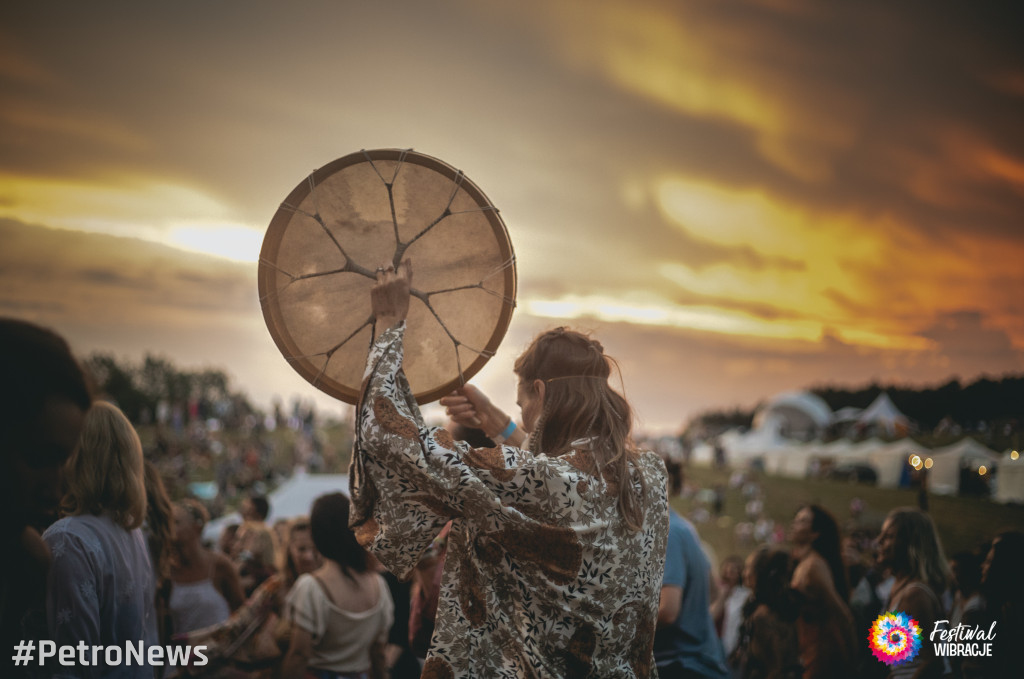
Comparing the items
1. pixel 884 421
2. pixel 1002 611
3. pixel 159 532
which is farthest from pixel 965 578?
pixel 884 421

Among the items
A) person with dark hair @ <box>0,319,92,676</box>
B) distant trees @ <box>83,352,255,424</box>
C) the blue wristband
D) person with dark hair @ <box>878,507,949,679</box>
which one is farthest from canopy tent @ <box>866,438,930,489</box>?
distant trees @ <box>83,352,255,424</box>

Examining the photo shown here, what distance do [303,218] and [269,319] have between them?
41 centimetres

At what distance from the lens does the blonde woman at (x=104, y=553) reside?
8.73 feet

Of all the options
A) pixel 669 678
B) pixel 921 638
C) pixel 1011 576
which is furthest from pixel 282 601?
pixel 1011 576

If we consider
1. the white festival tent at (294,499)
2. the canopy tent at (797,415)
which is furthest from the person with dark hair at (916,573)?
the canopy tent at (797,415)

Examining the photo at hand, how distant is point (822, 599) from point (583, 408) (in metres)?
3.47

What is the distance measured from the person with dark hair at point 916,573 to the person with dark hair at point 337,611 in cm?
345

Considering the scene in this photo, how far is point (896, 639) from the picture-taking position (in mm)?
4691

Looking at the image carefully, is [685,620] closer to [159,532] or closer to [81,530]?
[159,532]

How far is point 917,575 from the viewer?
4.77 meters

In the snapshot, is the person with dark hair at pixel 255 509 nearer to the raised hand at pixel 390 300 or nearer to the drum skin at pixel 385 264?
the drum skin at pixel 385 264

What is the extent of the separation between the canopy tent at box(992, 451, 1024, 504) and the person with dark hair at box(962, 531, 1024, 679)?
50.9 ft

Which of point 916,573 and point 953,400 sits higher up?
point 916,573

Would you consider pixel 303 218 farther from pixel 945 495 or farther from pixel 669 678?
pixel 945 495
